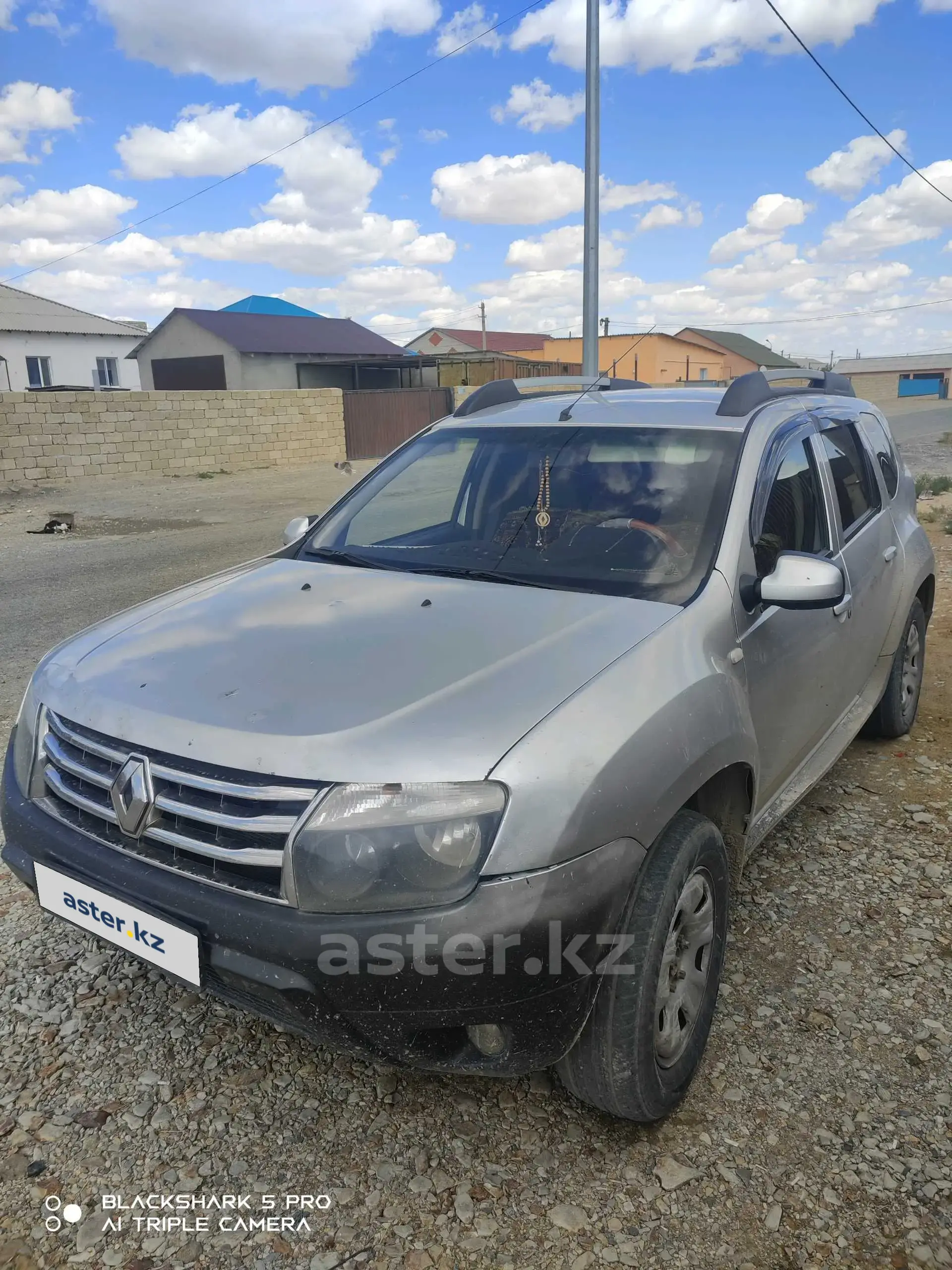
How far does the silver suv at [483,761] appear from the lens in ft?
6.01

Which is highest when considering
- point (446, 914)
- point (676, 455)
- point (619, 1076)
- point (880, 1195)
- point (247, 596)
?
point (676, 455)

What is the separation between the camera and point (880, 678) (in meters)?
4.19

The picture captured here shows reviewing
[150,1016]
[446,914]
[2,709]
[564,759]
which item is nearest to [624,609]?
[564,759]

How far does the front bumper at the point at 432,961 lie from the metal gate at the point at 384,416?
21.2 m

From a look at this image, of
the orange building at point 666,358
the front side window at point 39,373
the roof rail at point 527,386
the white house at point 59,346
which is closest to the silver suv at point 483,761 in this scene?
the roof rail at point 527,386

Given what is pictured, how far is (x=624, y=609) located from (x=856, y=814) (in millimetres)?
2033

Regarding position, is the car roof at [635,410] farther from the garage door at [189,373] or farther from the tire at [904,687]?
the garage door at [189,373]

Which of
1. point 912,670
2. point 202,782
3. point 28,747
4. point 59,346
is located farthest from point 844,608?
point 59,346

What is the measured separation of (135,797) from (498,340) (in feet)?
211

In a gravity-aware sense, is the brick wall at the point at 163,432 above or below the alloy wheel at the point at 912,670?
above

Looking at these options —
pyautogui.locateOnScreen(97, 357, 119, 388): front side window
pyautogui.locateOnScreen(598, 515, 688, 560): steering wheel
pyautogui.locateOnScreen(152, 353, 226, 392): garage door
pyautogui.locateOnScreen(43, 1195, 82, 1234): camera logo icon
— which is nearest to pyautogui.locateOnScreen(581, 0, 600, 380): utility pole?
pyautogui.locateOnScreen(598, 515, 688, 560): steering wheel

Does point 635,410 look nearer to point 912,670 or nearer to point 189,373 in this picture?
point 912,670

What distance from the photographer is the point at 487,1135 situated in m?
2.23

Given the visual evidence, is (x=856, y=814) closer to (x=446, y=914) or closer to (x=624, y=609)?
(x=624, y=609)
